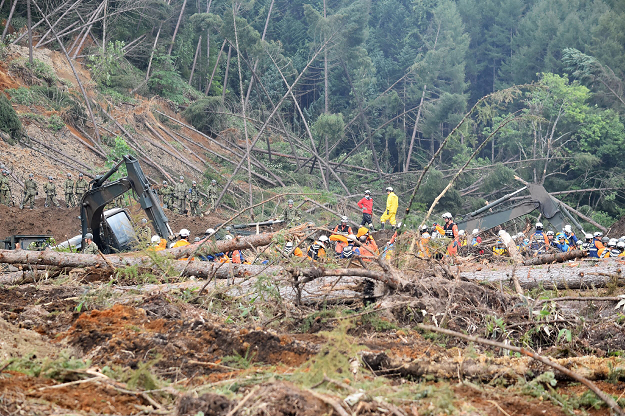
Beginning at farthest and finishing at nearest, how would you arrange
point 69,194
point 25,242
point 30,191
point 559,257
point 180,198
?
point 180,198
point 69,194
point 30,191
point 25,242
point 559,257

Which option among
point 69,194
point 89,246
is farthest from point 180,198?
point 89,246

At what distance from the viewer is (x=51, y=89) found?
2509 cm

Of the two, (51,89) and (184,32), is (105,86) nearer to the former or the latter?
(51,89)

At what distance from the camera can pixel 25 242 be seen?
12.6m

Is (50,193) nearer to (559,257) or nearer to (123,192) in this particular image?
(123,192)

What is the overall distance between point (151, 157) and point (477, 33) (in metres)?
34.9

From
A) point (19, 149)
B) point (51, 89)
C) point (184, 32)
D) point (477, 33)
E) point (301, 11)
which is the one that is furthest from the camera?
point (477, 33)

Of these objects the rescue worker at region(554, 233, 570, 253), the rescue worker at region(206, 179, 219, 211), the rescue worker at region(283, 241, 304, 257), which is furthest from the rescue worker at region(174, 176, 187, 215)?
the rescue worker at region(554, 233, 570, 253)

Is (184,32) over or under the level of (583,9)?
over

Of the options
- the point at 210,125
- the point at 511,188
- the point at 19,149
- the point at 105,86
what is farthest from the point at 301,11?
the point at 19,149

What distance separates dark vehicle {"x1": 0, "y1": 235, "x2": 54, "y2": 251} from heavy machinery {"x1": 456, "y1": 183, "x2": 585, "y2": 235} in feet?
34.0

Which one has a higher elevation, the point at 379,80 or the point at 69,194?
the point at 69,194

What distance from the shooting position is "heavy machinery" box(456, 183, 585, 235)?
54.0 feet

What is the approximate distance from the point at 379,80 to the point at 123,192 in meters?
35.3
